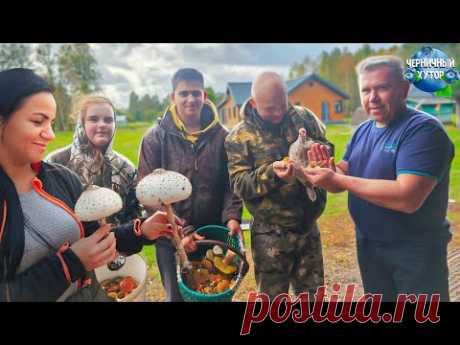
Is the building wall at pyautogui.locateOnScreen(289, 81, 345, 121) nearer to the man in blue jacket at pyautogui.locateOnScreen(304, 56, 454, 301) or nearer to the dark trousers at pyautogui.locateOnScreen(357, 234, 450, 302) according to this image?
the man in blue jacket at pyautogui.locateOnScreen(304, 56, 454, 301)

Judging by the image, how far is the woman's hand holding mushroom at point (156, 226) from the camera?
2.87 m

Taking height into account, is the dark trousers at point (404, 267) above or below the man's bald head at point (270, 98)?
below

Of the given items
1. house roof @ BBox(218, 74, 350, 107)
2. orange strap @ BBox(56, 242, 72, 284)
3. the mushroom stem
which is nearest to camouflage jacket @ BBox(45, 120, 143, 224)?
the mushroom stem

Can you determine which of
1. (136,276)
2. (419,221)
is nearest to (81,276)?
(136,276)

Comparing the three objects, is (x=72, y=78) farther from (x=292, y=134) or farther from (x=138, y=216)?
(x=292, y=134)

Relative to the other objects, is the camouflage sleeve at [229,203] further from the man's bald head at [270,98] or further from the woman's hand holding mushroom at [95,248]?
the woman's hand holding mushroom at [95,248]

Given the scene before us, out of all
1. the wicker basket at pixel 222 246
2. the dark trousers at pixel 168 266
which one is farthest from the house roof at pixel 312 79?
the dark trousers at pixel 168 266

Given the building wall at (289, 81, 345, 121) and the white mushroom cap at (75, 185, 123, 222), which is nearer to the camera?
the white mushroom cap at (75, 185, 123, 222)

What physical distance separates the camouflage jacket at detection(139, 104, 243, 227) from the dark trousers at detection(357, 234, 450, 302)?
39.4 inches

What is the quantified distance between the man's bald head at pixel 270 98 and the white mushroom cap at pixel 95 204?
3.86ft

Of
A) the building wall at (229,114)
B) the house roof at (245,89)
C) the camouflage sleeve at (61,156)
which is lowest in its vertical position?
the camouflage sleeve at (61,156)

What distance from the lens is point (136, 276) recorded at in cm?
300

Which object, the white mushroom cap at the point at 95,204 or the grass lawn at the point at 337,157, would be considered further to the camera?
the grass lawn at the point at 337,157

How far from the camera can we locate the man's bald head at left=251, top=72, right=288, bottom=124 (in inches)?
112
